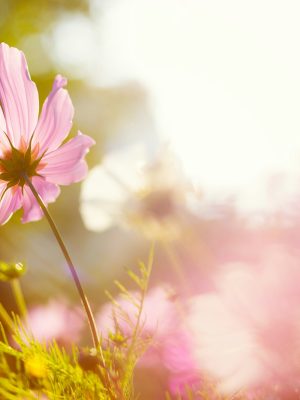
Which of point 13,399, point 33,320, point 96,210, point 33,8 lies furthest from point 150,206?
point 33,8

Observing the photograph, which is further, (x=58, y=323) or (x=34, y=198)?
(x=58, y=323)

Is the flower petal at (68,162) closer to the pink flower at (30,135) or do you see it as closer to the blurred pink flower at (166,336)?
the pink flower at (30,135)

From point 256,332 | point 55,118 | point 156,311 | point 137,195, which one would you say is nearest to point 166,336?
point 156,311

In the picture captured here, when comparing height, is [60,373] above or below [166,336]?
below

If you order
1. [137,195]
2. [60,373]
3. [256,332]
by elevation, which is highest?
[137,195]

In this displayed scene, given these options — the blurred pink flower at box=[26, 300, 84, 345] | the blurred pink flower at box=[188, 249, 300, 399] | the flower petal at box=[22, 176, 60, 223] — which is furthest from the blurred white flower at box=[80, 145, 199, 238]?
the blurred pink flower at box=[188, 249, 300, 399]

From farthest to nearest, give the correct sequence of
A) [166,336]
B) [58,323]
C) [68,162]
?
[58,323] → [166,336] → [68,162]

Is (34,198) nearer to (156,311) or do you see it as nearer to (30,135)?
(30,135)
